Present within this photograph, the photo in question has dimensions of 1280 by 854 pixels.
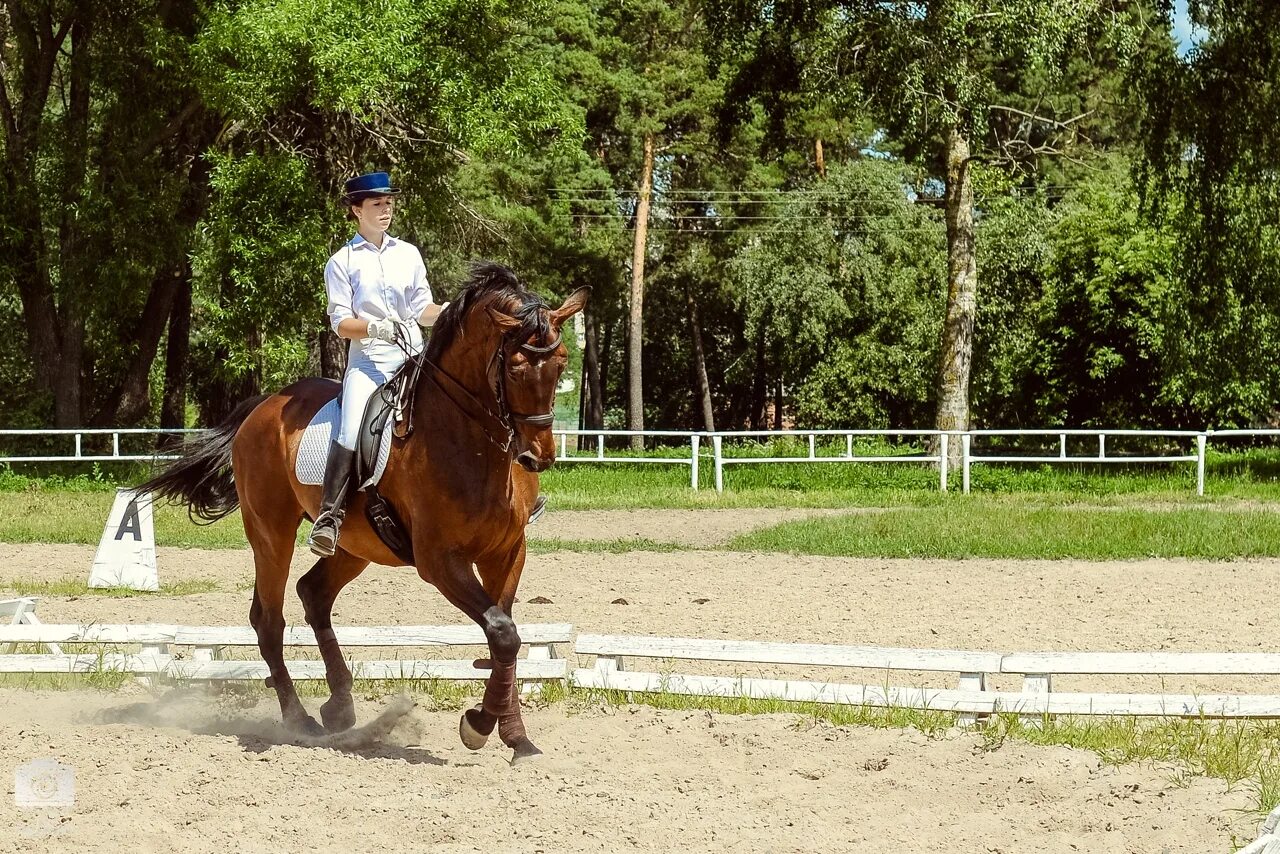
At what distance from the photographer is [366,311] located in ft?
24.3

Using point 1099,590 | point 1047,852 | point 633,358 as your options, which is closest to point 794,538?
point 1099,590

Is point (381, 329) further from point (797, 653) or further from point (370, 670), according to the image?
point (797, 653)

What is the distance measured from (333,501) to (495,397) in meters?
1.17

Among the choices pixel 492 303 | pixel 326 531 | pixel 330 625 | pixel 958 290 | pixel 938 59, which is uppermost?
pixel 938 59

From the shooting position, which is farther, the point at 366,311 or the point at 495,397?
the point at 366,311

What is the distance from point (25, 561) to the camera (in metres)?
15.5

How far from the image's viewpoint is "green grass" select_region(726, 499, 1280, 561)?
15.9 metres

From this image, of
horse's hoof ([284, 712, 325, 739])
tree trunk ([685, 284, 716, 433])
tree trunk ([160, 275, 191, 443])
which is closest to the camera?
horse's hoof ([284, 712, 325, 739])

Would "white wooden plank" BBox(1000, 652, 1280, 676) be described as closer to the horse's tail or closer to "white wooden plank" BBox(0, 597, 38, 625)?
the horse's tail

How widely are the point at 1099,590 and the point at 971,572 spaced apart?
169 centimetres

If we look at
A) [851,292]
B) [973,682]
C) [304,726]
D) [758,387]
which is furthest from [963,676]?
[758,387]

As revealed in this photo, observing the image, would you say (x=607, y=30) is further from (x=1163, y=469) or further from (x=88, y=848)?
(x=88, y=848)

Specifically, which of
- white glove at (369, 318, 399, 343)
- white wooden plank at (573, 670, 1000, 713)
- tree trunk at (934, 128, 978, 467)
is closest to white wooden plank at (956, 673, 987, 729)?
white wooden plank at (573, 670, 1000, 713)

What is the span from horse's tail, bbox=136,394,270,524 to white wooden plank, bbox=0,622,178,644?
2.78 feet
